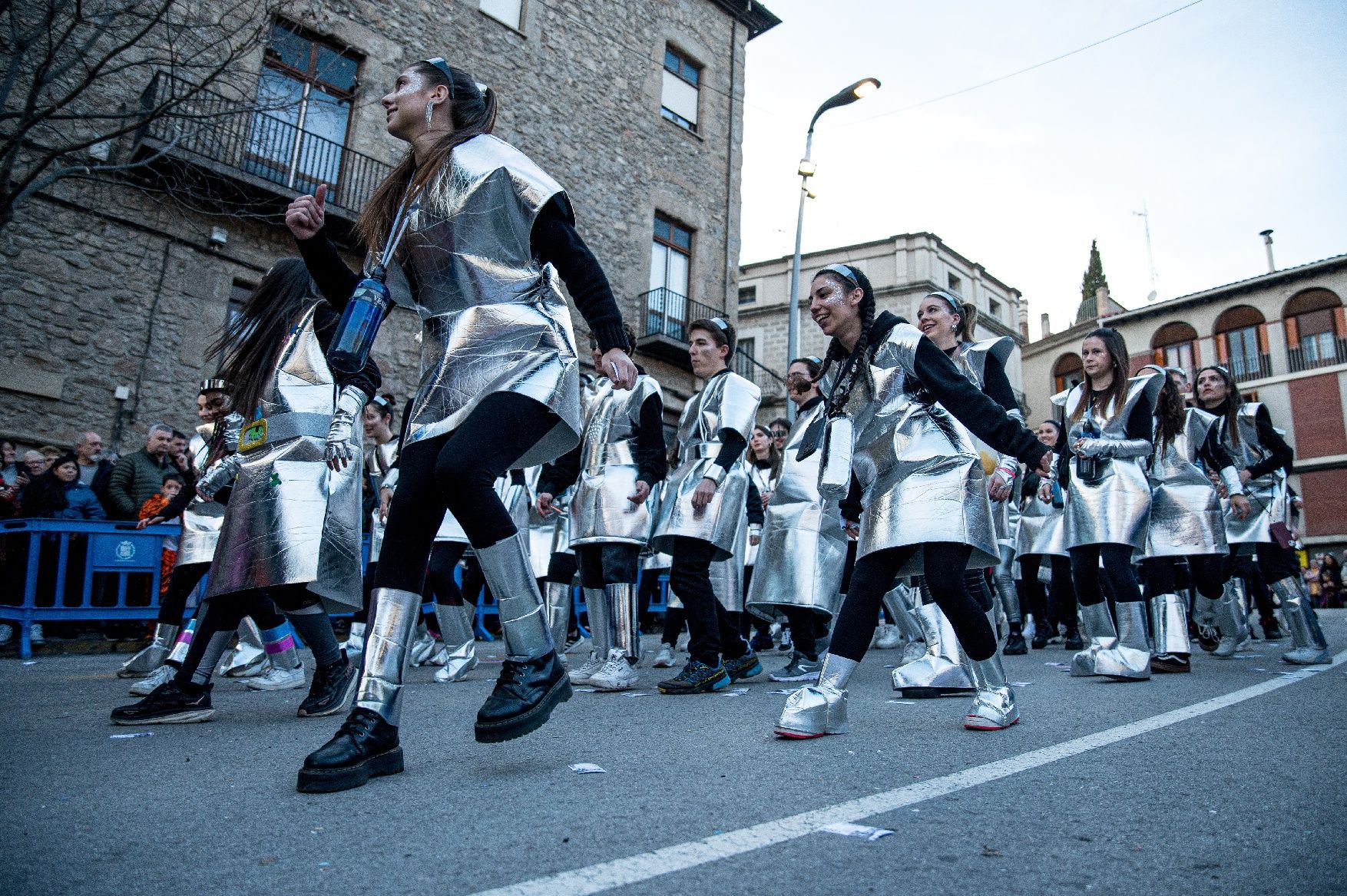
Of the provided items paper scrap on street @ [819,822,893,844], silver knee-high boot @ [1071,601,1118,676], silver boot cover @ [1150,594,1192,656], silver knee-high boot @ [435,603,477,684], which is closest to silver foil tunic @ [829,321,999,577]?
paper scrap on street @ [819,822,893,844]

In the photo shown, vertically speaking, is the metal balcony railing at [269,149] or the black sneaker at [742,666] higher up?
the metal balcony railing at [269,149]

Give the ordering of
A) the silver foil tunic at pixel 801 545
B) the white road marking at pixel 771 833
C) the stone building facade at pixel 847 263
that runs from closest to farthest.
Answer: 1. the white road marking at pixel 771 833
2. the silver foil tunic at pixel 801 545
3. the stone building facade at pixel 847 263

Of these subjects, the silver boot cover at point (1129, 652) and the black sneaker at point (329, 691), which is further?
the silver boot cover at point (1129, 652)

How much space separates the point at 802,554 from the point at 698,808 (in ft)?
11.8

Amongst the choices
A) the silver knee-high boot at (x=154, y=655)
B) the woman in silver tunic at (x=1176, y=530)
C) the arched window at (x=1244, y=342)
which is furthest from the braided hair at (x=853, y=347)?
the arched window at (x=1244, y=342)

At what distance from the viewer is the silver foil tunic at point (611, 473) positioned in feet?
16.7

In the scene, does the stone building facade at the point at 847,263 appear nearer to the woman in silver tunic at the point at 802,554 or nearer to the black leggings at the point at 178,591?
the woman in silver tunic at the point at 802,554

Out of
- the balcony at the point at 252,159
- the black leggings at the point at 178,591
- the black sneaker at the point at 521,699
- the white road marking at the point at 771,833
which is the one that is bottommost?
the white road marking at the point at 771,833

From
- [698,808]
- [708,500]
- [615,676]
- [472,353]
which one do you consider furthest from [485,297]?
[615,676]

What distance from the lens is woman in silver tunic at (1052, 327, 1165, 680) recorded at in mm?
4816

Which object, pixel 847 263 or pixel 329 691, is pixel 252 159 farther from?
pixel 847 263

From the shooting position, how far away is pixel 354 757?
7.16 feet

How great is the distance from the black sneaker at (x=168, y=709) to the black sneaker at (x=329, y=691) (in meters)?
0.39

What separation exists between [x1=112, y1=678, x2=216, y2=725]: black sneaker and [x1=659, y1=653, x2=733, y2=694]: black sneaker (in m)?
2.12
